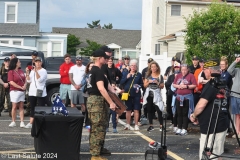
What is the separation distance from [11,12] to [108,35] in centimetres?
2940

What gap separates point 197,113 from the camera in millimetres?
8250

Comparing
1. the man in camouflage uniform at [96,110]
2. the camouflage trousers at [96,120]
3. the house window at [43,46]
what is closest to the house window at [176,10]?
the house window at [43,46]

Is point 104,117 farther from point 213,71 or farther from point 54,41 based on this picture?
point 54,41

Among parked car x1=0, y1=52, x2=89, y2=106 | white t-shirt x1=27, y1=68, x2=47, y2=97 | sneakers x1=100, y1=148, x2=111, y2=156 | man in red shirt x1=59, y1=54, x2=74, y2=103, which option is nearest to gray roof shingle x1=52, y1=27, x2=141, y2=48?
parked car x1=0, y1=52, x2=89, y2=106

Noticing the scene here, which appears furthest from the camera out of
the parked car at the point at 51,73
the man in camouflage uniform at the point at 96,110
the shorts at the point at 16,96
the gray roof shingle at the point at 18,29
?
the gray roof shingle at the point at 18,29

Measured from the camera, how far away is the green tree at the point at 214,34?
25.9 metres

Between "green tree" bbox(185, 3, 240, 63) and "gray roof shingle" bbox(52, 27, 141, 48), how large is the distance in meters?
39.0

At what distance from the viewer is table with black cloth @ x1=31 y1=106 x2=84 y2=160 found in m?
9.21

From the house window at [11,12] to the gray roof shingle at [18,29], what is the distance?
16.9 inches

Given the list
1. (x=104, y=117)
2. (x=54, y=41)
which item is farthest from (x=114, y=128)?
(x=54, y=41)

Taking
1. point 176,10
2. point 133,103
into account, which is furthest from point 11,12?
point 133,103

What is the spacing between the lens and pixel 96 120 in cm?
981

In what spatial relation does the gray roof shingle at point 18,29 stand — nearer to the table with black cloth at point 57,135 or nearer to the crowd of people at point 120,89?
the crowd of people at point 120,89

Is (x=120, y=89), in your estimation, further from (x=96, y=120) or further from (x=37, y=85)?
(x=96, y=120)
